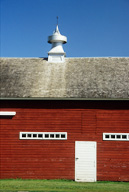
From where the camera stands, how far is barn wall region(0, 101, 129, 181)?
1750 centimetres

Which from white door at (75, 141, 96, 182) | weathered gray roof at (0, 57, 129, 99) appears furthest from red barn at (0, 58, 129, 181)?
weathered gray roof at (0, 57, 129, 99)

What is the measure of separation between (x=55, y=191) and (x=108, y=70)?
885cm

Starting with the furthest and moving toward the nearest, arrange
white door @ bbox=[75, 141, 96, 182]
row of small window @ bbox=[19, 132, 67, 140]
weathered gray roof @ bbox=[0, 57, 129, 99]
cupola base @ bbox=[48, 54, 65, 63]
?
cupola base @ bbox=[48, 54, 65, 63], weathered gray roof @ bbox=[0, 57, 129, 99], row of small window @ bbox=[19, 132, 67, 140], white door @ bbox=[75, 141, 96, 182]

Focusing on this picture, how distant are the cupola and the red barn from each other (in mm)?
4202

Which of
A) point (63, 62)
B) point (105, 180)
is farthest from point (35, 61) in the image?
point (105, 180)

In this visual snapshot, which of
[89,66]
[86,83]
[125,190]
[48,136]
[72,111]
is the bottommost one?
[125,190]

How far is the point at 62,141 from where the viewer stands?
58.1 ft

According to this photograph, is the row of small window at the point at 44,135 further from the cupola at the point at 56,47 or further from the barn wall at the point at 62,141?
the cupola at the point at 56,47

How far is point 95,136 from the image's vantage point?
17.7 metres

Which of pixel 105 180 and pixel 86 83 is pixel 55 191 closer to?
pixel 105 180

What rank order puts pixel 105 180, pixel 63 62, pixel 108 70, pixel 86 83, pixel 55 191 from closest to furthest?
1. pixel 55 191
2. pixel 105 180
3. pixel 86 83
4. pixel 108 70
5. pixel 63 62

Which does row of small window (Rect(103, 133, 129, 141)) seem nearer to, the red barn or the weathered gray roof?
the red barn

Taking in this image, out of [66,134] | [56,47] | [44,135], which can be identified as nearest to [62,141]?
[66,134]

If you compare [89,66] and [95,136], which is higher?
[89,66]
